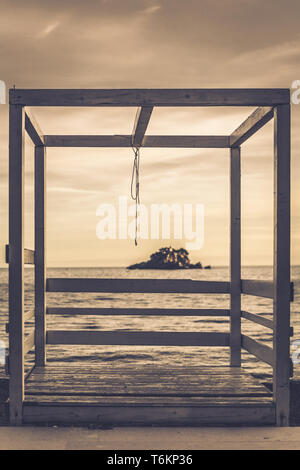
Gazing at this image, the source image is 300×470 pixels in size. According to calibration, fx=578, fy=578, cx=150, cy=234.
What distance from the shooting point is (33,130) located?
5316mm

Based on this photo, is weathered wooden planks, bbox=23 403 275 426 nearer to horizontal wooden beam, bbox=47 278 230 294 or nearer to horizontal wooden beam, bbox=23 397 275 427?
horizontal wooden beam, bbox=23 397 275 427

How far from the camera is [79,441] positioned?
13.0 feet

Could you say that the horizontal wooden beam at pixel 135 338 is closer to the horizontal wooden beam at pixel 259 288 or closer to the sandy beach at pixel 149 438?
the horizontal wooden beam at pixel 259 288

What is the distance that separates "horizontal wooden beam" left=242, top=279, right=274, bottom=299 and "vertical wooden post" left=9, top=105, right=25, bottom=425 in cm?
198

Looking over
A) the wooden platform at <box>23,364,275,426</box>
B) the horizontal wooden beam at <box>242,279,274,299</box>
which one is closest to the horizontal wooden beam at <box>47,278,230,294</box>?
the horizontal wooden beam at <box>242,279,274,299</box>

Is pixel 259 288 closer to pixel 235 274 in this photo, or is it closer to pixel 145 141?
pixel 235 274

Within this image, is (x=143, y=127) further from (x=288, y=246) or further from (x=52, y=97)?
(x=288, y=246)

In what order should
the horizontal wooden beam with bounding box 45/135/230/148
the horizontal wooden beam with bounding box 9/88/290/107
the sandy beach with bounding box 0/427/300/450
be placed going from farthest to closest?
1. the horizontal wooden beam with bounding box 45/135/230/148
2. the horizontal wooden beam with bounding box 9/88/290/107
3. the sandy beach with bounding box 0/427/300/450

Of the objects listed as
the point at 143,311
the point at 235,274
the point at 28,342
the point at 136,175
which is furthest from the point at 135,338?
the point at 136,175

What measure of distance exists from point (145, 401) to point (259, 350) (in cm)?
121

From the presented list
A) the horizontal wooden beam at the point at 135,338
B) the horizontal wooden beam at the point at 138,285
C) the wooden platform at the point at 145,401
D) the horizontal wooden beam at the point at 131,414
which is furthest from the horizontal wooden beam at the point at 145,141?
the horizontal wooden beam at the point at 131,414

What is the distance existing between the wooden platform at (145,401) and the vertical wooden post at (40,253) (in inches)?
30.8

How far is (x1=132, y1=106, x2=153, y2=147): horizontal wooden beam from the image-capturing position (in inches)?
183
